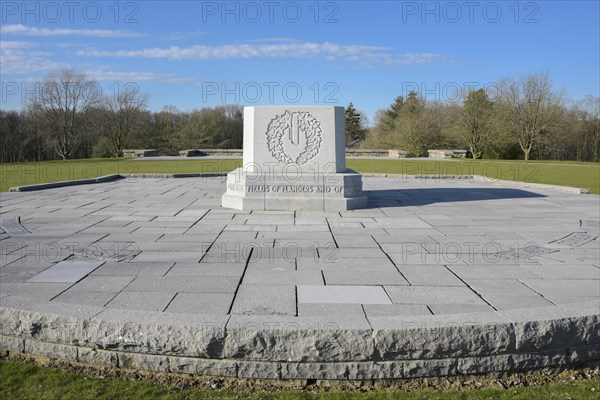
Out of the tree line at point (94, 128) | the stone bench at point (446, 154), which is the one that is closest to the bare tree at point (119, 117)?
the tree line at point (94, 128)

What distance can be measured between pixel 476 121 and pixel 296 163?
36854mm

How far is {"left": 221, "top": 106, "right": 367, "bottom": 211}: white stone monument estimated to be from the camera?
9.84 metres

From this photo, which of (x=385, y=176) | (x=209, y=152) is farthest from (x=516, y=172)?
(x=209, y=152)

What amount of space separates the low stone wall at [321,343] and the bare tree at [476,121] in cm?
4144

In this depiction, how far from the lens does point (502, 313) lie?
3.56m

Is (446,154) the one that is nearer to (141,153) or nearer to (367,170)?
(367,170)

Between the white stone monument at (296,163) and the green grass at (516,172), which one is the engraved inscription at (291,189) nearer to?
the white stone monument at (296,163)

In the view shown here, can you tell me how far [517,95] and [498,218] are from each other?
37.3m

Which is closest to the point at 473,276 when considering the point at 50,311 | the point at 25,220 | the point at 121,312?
the point at 121,312

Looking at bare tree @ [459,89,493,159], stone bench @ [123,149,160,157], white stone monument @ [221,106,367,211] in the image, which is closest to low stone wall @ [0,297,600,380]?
white stone monument @ [221,106,367,211]

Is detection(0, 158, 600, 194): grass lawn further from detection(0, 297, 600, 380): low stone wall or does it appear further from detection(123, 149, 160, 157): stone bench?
detection(123, 149, 160, 157): stone bench

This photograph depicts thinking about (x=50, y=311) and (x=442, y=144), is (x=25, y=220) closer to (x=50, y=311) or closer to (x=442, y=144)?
(x=50, y=311)

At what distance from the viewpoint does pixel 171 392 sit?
3102 mm

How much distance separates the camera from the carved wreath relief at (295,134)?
10000mm
